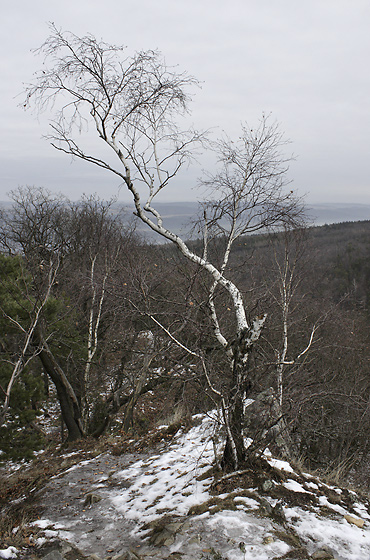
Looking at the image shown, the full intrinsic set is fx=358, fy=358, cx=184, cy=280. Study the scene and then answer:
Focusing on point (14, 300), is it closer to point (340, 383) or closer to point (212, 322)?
point (212, 322)

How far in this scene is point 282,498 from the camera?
418 cm

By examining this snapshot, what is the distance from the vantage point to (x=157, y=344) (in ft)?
27.8

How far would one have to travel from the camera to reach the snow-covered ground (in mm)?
3463

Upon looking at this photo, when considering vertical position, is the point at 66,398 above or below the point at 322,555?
below

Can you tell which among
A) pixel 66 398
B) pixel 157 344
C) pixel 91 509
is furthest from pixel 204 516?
pixel 66 398

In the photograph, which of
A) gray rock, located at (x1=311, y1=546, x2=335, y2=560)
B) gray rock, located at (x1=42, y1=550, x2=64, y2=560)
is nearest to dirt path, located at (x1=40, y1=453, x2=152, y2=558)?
gray rock, located at (x1=42, y1=550, x2=64, y2=560)

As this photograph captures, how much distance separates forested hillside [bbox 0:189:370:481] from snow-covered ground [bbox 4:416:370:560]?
2.55ft

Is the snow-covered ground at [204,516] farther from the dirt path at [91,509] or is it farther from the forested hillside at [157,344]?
the forested hillside at [157,344]

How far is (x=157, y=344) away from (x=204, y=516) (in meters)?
4.78

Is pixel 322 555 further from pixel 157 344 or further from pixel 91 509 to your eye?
pixel 157 344

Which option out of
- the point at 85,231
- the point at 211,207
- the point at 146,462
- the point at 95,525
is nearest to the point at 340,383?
the point at 146,462

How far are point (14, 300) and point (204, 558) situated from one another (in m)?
6.64

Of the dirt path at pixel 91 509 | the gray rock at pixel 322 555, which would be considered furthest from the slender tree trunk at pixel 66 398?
the gray rock at pixel 322 555

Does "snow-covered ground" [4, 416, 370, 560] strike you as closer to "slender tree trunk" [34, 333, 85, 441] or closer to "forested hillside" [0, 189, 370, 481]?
"forested hillside" [0, 189, 370, 481]
